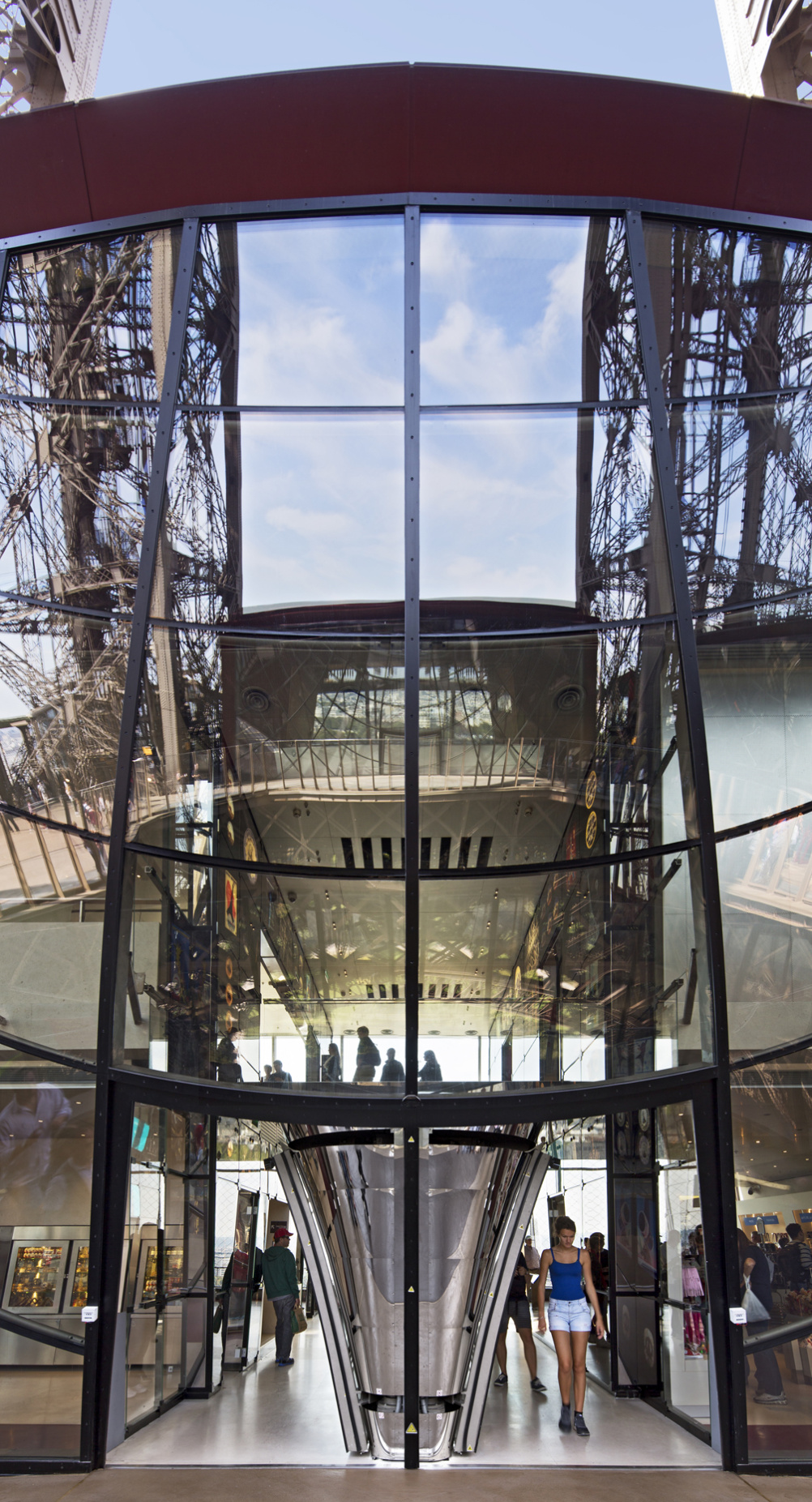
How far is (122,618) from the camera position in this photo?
972 centimetres

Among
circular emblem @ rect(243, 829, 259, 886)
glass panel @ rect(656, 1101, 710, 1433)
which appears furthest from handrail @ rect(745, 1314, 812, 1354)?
circular emblem @ rect(243, 829, 259, 886)

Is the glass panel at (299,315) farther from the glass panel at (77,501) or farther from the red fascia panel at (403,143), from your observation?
the glass panel at (77,501)

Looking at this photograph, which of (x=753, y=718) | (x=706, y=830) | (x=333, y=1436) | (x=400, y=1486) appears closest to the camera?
(x=400, y=1486)

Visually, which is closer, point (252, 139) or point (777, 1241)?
point (777, 1241)

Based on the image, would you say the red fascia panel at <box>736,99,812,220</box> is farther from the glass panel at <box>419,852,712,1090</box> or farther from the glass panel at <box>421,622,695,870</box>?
the glass panel at <box>419,852,712,1090</box>

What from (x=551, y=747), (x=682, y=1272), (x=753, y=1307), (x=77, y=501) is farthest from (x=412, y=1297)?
(x=77, y=501)

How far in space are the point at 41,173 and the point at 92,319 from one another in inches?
53.2

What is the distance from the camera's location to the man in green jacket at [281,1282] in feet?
39.4

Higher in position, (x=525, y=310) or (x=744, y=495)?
(x=525, y=310)

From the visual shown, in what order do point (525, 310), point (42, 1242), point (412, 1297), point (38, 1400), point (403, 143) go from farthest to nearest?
point (525, 310), point (403, 143), point (42, 1242), point (412, 1297), point (38, 1400)

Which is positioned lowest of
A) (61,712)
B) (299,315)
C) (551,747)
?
(551,747)

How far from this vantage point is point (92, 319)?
10023 mm

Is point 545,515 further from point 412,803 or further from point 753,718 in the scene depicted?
point 412,803

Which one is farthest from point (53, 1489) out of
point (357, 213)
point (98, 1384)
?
point (357, 213)
